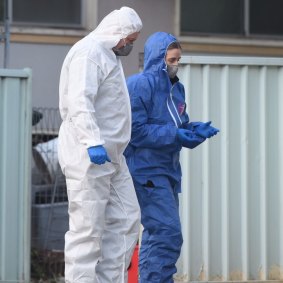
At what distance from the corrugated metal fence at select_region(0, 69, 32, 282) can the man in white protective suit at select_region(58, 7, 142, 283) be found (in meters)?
1.86

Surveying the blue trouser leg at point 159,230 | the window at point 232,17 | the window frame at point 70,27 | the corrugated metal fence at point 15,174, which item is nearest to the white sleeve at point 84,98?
the blue trouser leg at point 159,230

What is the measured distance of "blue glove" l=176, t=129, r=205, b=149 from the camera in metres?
6.68

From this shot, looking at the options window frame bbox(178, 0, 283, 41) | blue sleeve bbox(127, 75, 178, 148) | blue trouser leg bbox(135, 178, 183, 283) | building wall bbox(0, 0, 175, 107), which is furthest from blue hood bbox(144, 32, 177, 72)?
window frame bbox(178, 0, 283, 41)

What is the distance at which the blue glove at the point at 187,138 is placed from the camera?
668cm

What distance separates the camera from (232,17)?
12.7 metres

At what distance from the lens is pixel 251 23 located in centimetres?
1276

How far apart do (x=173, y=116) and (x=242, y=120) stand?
143 cm

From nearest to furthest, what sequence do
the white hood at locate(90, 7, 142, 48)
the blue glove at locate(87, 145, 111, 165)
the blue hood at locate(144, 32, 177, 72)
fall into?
the blue glove at locate(87, 145, 111, 165)
the white hood at locate(90, 7, 142, 48)
the blue hood at locate(144, 32, 177, 72)

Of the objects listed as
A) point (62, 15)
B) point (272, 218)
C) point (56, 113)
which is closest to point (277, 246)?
point (272, 218)

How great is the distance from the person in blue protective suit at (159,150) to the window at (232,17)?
556 centimetres

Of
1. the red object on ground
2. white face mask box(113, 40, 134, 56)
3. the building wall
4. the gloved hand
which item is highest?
the building wall

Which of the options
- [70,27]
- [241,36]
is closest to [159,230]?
[70,27]

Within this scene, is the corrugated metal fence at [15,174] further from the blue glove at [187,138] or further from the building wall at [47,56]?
the building wall at [47,56]

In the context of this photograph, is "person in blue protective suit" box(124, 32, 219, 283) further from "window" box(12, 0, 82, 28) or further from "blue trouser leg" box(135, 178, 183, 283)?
"window" box(12, 0, 82, 28)
